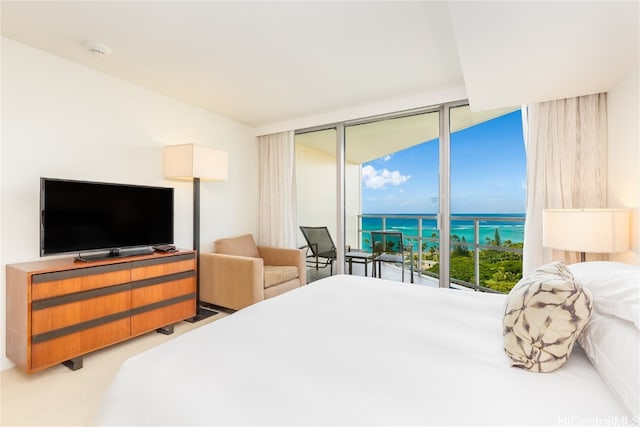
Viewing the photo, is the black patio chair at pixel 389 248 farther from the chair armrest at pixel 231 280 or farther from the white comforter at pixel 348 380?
the white comforter at pixel 348 380

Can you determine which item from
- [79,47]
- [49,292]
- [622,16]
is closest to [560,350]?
[622,16]

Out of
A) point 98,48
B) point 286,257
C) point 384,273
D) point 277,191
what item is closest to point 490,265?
point 384,273

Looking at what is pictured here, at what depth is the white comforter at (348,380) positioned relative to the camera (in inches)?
31.9

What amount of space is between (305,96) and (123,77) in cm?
187

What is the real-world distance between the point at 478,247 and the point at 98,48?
4509 millimetres

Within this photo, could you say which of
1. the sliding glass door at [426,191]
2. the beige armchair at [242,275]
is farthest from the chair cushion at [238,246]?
the sliding glass door at [426,191]

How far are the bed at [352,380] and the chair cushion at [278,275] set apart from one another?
1.94 m

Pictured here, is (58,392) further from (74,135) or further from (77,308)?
(74,135)

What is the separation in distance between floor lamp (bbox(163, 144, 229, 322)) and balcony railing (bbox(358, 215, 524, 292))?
2.63m

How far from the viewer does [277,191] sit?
4.59 metres

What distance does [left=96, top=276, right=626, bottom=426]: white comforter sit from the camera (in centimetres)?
81

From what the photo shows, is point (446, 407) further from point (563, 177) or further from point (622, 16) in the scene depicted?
point (563, 177)

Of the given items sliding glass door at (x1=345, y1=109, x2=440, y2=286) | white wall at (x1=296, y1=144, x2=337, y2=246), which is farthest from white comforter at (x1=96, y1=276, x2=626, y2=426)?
white wall at (x1=296, y1=144, x2=337, y2=246)

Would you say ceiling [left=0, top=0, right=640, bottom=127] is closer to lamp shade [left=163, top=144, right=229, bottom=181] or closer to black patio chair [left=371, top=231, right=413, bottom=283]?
lamp shade [left=163, top=144, right=229, bottom=181]
